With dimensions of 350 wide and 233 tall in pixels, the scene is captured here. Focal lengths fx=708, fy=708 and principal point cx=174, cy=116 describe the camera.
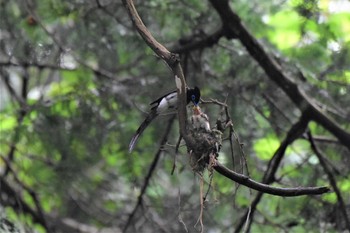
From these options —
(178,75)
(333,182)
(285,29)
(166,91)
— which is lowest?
(178,75)

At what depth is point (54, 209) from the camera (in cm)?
702

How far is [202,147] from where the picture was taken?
2.34 meters

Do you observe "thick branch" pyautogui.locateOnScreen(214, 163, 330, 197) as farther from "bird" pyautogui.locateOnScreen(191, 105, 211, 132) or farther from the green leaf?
the green leaf

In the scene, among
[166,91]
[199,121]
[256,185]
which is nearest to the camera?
[256,185]

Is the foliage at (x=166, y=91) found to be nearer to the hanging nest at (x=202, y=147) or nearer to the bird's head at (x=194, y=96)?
the bird's head at (x=194, y=96)

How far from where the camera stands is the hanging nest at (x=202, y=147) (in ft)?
7.67

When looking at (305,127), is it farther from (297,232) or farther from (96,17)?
(96,17)

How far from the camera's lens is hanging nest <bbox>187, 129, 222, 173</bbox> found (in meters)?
2.34

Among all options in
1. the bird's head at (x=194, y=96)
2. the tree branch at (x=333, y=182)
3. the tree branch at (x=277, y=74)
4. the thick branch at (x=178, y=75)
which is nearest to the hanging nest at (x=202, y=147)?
the thick branch at (x=178, y=75)

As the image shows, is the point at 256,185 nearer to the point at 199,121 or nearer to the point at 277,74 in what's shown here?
the point at 199,121

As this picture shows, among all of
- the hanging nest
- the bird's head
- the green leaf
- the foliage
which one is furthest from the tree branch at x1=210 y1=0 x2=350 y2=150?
the hanging nest

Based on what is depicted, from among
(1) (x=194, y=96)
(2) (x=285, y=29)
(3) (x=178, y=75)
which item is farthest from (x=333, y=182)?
(3) (x=178, y=75)

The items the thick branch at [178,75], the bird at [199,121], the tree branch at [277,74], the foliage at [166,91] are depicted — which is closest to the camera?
the thick branch at [178,75]

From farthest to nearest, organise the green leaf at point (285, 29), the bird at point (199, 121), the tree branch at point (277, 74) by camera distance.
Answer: the green leaf at point (285, 29), the tree branch at point (277, 74), the bird at point (199, 121)
